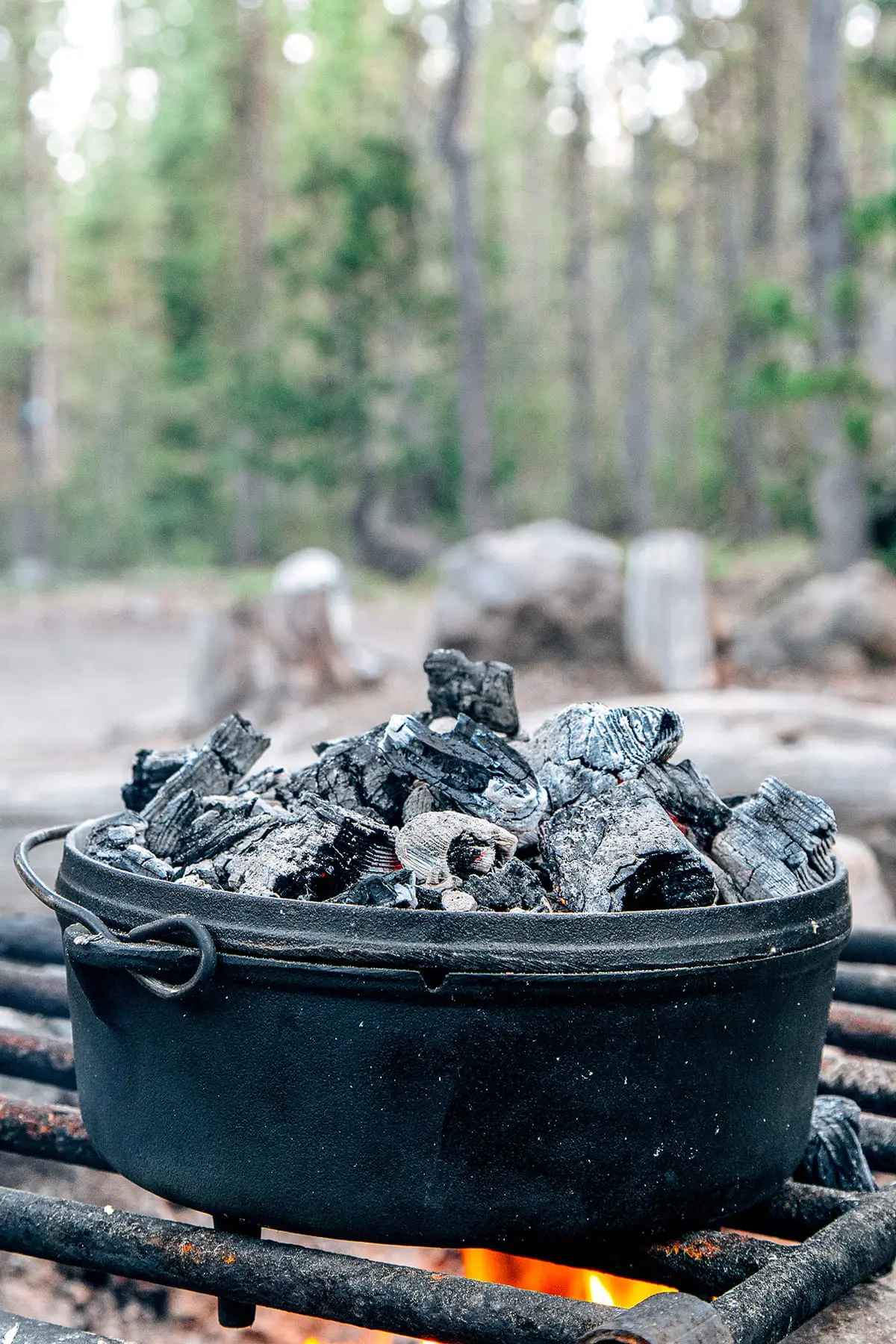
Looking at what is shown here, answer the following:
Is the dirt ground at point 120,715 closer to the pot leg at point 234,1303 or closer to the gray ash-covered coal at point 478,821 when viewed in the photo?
the pot leg at point 234,1303

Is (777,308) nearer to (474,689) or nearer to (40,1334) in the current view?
(474,689)

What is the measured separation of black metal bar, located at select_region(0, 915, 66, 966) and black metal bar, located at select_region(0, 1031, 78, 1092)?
0.39 m

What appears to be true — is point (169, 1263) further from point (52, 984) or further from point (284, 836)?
point (52, 984)

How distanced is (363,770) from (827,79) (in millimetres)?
9286

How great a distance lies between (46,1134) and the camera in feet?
6.24

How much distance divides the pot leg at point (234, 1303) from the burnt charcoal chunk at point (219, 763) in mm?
576

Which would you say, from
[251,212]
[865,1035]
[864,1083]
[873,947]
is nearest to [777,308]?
[873,947]

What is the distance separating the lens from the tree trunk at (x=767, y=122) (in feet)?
63.8

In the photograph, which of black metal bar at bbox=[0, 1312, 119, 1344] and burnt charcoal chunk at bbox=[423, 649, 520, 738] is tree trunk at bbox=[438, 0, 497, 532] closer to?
burnt charcoal chunk at bbox=[423, 649, 520, 738]

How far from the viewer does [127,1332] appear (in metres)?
2.06

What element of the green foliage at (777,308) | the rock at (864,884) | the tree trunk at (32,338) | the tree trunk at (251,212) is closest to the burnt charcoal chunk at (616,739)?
the rock at (864,884)

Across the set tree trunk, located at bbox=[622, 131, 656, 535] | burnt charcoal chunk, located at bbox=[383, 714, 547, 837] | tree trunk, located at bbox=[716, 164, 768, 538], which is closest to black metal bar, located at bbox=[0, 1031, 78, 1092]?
burnt charcoal chunk, located at bbox=[383, 714, 547, 837]

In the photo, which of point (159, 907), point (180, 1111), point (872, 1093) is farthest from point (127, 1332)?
point (872, 1093)

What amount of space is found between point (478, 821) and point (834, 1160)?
29.2 inches
